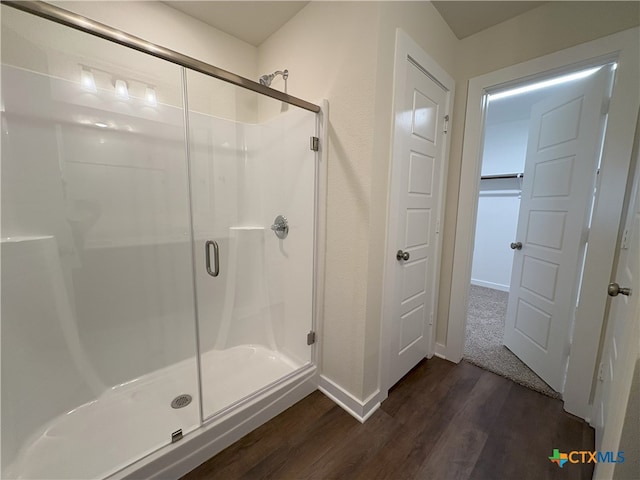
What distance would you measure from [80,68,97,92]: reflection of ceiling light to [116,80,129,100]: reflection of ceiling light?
0.36 feet

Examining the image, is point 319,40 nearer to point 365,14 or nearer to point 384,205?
point 365,14

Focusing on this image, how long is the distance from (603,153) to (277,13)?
2166mm

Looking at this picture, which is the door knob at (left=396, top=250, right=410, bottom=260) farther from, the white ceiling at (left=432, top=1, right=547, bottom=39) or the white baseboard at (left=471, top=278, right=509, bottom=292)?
the white baseboard at (left=471, top=278, right=509, bottom=292)

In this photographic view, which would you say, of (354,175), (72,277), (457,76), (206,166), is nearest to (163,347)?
(72,277)

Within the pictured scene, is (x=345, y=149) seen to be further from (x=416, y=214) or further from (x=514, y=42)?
(x=514, y=42)

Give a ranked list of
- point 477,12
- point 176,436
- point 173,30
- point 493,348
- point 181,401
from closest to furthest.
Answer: point 176,436 < point 181,401 < point 477,12 < point 173,30 < point 493,348

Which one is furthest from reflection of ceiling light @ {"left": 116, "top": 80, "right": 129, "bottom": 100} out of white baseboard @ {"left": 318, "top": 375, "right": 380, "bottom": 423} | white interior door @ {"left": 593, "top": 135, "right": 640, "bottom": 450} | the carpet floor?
the carpet floor

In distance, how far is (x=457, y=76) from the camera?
6.16 feet

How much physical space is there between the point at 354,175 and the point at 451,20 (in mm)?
1340

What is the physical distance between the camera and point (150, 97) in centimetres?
166

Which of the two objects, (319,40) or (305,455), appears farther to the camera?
(319,40)

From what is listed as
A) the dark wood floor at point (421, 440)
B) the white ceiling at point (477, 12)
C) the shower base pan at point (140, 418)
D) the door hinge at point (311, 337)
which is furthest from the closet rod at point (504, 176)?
the shower base pan at point (140, 418)

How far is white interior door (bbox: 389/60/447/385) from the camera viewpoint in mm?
1523

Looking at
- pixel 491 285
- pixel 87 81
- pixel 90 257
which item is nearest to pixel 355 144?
pixel 87 81
